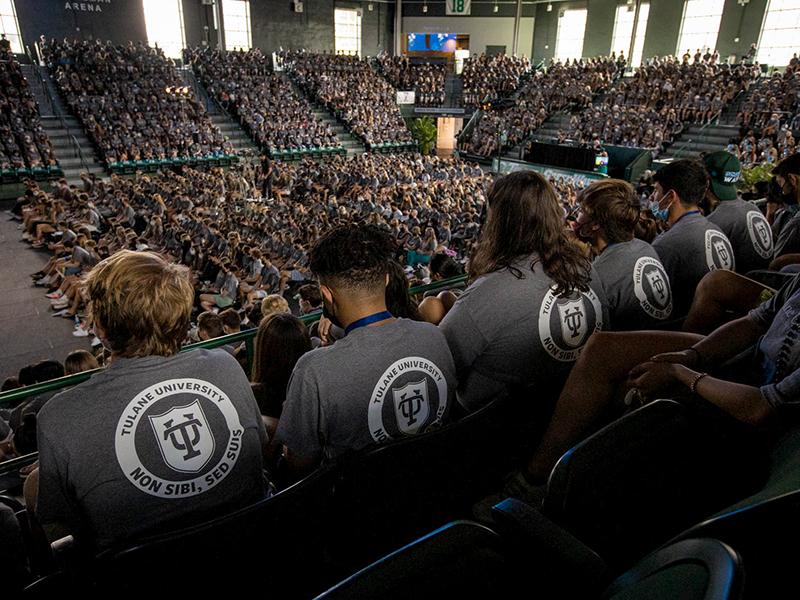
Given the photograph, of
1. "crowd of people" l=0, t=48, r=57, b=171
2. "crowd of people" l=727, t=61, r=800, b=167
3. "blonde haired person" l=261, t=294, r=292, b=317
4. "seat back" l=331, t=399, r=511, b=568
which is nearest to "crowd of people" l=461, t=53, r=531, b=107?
"crowd of people" l=727, t=61, r=800, b=167

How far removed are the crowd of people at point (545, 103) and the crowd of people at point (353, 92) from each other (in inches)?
139

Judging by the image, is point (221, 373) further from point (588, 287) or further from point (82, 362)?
point (82, 362)

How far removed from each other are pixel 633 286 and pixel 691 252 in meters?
0.61

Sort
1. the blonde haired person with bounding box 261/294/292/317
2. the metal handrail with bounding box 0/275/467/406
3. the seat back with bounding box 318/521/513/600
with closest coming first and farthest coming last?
the seat back with bounding box 318/521/513/600 → the metal handrail with bounding box 0/275/467/406 → the blonde haired person with bounding box 261/294/292/317

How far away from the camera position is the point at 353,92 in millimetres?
23734

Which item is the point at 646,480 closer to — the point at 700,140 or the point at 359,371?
the point at 359,371

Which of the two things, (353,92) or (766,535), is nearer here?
(766,535)

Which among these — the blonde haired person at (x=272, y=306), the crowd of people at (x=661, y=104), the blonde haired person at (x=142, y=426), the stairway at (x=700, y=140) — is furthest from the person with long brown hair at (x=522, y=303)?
the stairway at (x=700, y=140)

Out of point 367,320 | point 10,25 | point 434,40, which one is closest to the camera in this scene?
point 367,320

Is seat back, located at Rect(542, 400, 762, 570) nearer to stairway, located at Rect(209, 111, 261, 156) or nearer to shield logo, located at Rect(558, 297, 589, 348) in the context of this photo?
shield logo, located at Rect(558, 297, 589, 348)

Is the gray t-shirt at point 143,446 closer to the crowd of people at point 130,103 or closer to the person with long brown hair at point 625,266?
the person with long brown hair at point 625,266

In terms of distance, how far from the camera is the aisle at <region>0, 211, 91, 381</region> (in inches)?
237

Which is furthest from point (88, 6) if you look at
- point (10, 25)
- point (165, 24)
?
point (165, 24)

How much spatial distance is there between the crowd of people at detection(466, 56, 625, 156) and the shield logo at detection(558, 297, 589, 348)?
19.3 meters
